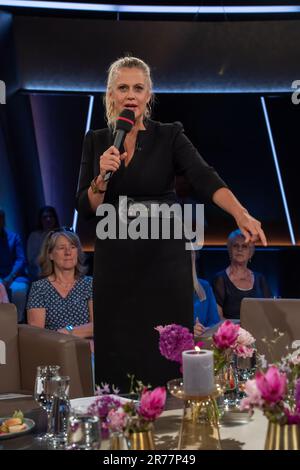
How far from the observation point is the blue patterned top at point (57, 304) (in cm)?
326

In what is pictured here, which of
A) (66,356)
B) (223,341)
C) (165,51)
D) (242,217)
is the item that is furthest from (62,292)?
(165,51)

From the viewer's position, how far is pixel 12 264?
513 cm

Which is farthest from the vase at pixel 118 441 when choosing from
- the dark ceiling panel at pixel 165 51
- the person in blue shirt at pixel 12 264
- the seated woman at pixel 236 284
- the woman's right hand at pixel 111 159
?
the dark ceiling panel at pixel 165 51

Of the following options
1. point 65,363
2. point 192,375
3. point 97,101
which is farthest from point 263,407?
point 97,101

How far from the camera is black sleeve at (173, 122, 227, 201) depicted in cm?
190

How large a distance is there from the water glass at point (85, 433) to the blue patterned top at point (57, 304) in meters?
2.08

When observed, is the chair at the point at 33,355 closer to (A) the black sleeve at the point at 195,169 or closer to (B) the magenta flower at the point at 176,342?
(A) the black sleeve at the point at 195,169

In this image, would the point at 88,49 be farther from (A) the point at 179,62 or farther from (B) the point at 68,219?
(B) the point at 68,219

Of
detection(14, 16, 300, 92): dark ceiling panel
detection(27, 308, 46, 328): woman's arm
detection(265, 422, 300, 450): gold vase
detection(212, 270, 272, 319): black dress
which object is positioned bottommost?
detection(265, 422, 300, 450): gold vase

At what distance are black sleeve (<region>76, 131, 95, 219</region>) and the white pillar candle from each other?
2.65ft

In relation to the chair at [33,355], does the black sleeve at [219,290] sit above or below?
above

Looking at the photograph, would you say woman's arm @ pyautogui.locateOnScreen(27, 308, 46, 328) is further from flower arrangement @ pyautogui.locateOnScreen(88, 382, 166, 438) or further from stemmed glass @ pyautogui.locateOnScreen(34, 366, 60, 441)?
flower arrangement @ pyautogui.locateOnScreen(88, 382, 166, 438)

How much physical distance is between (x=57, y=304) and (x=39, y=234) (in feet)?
6.81

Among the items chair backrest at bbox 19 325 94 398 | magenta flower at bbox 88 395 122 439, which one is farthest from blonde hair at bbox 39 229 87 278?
magenta flower at bbox 88 395 122 439
